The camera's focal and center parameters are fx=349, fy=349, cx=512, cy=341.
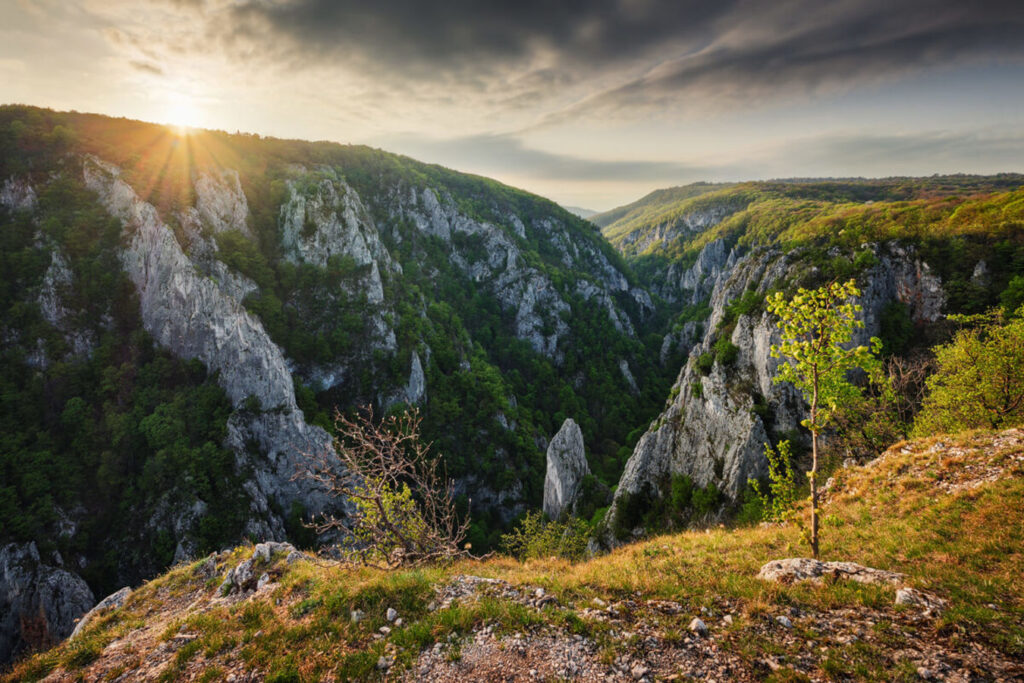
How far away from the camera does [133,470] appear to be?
38094mm

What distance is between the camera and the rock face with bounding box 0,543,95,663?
Result: 90.4 ft

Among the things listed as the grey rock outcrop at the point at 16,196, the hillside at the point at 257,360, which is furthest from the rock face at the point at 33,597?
the grey rock outcrop at the point at 16,196

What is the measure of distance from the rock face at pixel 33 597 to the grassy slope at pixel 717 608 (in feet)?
108

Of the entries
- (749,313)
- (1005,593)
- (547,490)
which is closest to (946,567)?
(1005,593)

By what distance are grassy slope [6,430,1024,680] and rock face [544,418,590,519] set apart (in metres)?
41.8

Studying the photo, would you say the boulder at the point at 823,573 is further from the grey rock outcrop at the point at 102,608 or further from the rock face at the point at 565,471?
the rock face at the point at 565,471

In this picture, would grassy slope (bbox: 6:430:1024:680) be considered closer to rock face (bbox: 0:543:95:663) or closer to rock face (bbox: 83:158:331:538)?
rock face (bbox: 0:543:95:663)

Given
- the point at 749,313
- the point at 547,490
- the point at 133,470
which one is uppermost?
the point at 749,313

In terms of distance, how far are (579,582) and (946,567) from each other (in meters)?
8.03

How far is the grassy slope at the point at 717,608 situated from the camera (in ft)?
18.8

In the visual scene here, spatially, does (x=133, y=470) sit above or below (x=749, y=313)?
below

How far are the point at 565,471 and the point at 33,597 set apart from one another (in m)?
53.2

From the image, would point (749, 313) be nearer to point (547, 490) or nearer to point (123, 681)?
point (547, 490)

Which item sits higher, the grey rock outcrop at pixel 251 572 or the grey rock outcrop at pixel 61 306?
the grey rock outcrop at pixel 61 306
